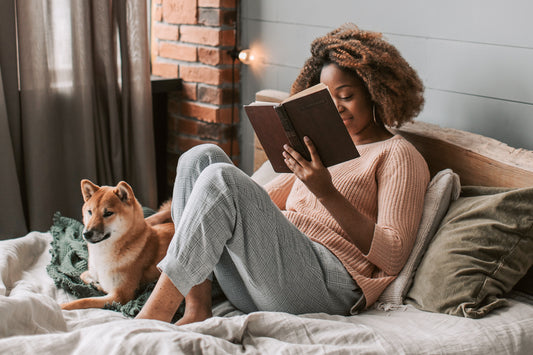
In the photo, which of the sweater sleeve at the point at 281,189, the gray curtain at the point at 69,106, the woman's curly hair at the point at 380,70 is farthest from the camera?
the gray curtain at the point at 69,106

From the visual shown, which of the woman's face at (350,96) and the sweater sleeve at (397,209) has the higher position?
the woman's face at (350,96)

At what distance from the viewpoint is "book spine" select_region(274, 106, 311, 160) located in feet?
4.59

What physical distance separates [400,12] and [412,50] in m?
0.14

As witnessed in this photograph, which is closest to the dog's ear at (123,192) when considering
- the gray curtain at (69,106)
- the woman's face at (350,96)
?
the woman's face at (350,96)

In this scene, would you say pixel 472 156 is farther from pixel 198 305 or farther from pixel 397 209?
pixel 198 305

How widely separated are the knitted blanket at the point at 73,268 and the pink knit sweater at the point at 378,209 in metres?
0.34

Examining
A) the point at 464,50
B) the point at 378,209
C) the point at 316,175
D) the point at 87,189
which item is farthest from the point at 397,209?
the point at 87,189

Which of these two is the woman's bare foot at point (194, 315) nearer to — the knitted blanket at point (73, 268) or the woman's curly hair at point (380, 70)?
the knitted blanket at point (73, 268)

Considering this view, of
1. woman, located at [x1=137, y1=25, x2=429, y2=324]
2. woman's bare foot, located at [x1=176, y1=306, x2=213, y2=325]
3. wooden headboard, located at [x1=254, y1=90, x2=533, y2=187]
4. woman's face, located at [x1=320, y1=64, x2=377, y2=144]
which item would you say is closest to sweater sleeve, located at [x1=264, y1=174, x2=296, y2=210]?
woman, located at [x1=137, y1=25, x2=429, y2=324]

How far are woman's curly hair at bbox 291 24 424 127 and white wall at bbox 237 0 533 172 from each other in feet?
0.68

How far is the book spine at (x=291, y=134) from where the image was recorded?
1.40 m

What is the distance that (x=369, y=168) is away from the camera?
157 cm

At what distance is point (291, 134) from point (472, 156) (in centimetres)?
53

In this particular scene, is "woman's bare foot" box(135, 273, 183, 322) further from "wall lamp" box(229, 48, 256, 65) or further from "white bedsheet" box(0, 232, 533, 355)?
"wall lamp" box(229, 48, 256, 65)
